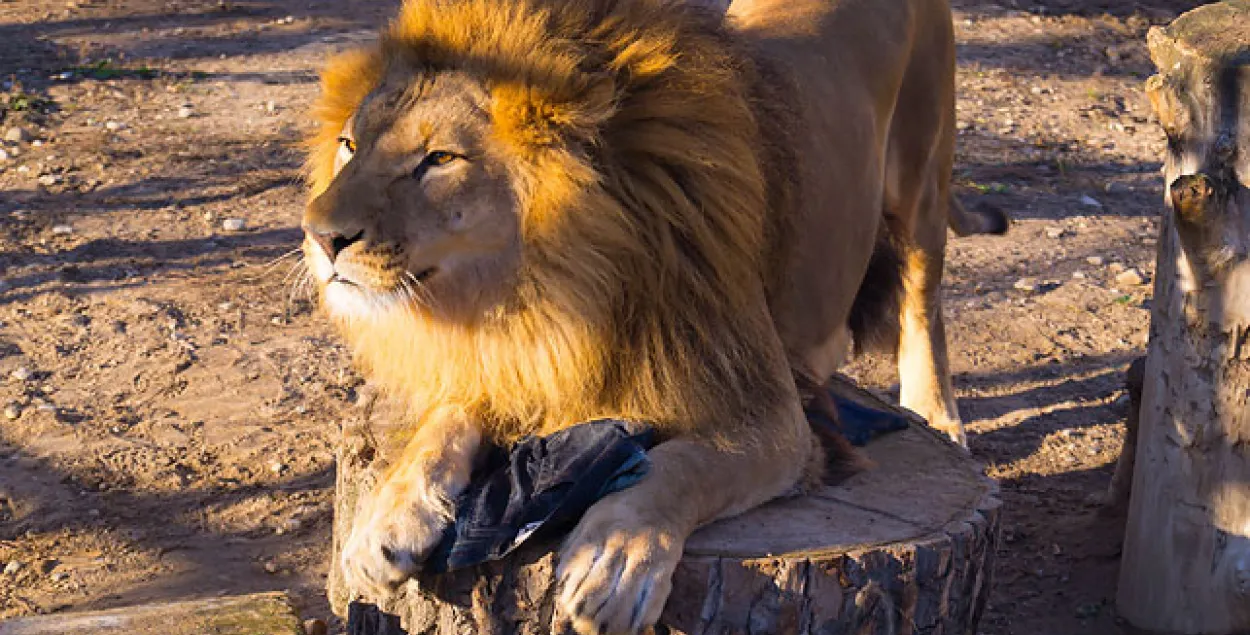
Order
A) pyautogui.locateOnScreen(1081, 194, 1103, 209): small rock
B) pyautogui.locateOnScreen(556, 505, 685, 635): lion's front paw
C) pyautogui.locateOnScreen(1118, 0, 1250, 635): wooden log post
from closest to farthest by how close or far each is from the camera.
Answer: pyautogui.locateOnScreen(556, 505, 685, 635): lion's front paw < pyautogui.locateOnScreen(1118, 0, 1250, 635): wooden log post < pyautogui.locateOnScreen(1081, 194, 1103, 209): small rock

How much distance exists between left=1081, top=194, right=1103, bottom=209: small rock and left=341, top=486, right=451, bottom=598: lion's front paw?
489cm

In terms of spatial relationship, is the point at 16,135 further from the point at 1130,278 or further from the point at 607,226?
the point at 607,226

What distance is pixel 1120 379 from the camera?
530 centimetres

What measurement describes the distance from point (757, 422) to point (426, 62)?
0.86m

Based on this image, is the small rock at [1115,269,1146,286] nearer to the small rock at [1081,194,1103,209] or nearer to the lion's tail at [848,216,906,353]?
the small rock at [1081,194,1103,209]

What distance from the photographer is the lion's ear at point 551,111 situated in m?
2.58

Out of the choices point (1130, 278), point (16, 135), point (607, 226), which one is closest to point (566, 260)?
point (607, 226)

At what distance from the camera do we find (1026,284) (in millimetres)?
6039

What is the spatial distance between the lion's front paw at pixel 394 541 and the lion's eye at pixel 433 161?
542 mm

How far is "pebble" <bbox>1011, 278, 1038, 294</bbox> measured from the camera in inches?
236

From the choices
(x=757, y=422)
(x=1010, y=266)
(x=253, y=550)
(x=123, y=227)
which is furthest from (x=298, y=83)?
(x=757, y=422)

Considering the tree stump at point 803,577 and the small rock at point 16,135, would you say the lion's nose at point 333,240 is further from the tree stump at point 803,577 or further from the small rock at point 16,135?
the small rock at point 16,135

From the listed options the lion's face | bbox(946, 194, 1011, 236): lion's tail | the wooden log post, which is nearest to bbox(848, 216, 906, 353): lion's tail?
bbox(946, 194, 1011, 236): lion's tail

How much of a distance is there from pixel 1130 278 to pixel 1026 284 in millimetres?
402
